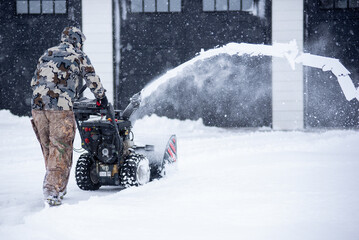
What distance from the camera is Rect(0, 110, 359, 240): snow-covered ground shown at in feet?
10.3

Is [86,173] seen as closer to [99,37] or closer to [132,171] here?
[132,171]

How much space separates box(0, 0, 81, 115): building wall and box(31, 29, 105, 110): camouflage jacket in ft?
25.6

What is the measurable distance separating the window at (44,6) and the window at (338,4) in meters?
6.72

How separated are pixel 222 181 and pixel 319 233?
1947mm

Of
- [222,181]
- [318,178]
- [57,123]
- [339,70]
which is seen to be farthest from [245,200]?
[339,70]

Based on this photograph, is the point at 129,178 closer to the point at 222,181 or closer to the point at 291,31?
the point at 222,181

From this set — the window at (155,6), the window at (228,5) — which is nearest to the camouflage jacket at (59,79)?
the window at (155,6)

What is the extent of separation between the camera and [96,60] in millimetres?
11672

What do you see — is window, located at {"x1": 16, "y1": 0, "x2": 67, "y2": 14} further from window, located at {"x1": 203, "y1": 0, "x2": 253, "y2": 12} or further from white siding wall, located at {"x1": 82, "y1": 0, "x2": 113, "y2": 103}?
window, located at {"x1": 203, "y1": 0, "x2": 253, "y2": 12}

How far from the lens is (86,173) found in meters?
4.90

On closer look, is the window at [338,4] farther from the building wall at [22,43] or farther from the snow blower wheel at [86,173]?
the snow blower wheel at [86,173]

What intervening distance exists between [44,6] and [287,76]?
6620mm

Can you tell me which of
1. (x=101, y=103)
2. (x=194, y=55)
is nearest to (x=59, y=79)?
(x=101, y=103)

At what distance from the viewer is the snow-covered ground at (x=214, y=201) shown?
3145 millimetres
